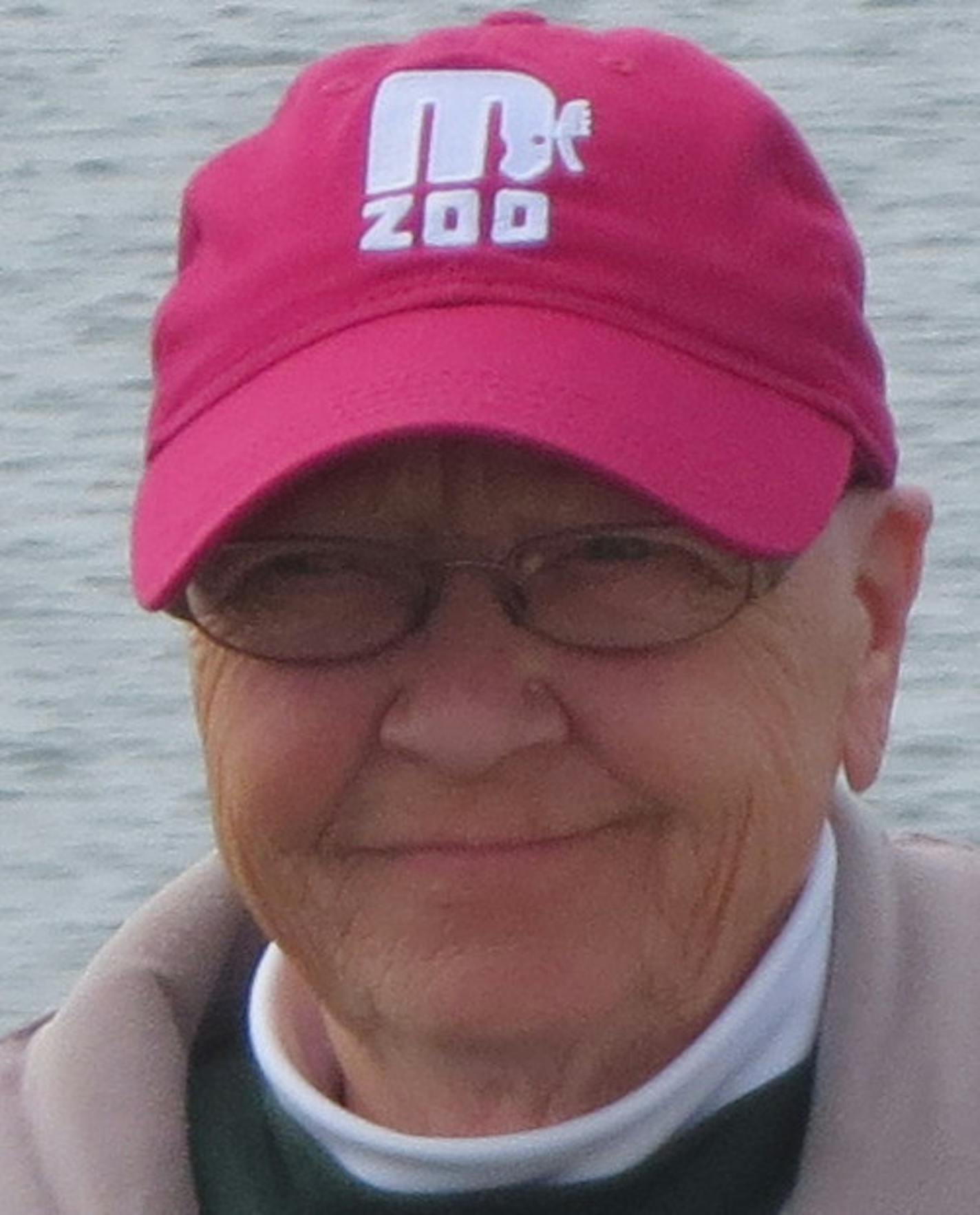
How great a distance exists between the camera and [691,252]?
1539mm

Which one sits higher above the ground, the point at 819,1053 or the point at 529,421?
the point at 529,421

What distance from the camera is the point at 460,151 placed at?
1.57m

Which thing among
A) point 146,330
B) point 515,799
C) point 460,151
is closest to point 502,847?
point 515,799

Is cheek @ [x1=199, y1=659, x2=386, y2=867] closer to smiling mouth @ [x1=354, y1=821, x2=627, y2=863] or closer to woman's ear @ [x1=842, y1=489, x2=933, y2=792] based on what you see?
smiling mouth @ [x1=354, y1=821, x2=627, y2=863]

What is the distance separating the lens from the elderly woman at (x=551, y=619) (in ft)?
4.99

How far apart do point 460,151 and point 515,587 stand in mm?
173

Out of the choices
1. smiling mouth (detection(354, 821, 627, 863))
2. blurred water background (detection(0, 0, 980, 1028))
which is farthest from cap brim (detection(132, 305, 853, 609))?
blurred water background (detection(0, 0, 980, 1028))

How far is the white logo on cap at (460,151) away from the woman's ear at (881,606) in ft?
0.62

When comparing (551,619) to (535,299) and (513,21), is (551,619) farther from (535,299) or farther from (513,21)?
(513,21)

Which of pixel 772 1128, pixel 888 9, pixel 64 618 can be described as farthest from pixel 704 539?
pixel 888 9

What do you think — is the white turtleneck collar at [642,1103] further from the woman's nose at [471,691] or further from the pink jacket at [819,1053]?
the woman's nose at [471,691]

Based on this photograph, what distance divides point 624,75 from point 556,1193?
16.9 inches

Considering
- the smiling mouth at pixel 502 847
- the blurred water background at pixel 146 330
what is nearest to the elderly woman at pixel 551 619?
the smiling mouth at pixel 502 847

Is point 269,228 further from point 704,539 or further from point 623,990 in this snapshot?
point 623,990
